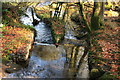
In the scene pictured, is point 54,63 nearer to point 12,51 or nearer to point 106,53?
point 12,51

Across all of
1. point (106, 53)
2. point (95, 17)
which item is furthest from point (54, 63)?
point (95, 17)

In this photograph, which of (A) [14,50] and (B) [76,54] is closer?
(A) [14,50]

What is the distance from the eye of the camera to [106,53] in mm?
9609

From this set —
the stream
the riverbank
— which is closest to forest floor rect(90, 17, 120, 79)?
the stream

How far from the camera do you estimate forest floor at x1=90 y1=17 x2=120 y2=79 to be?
7.26m

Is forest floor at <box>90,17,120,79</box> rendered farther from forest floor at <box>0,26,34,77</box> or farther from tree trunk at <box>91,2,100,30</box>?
forest floor at <box>0,26,34,77</box>

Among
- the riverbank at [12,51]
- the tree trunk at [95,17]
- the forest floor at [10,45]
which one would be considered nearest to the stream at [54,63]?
the riverbank at [12,51]

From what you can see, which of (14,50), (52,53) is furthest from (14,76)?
(52,53)

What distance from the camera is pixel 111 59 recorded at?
8.66 meters

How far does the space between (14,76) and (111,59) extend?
5.35 metres

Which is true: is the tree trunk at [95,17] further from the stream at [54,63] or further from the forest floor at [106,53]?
the stream at [54,63]

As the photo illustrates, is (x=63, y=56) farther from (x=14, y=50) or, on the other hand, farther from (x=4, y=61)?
(x=4, y=61)

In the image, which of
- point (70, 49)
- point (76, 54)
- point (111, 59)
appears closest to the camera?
point (111, 59)

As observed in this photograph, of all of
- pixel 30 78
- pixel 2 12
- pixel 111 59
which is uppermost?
pixel 2 12
